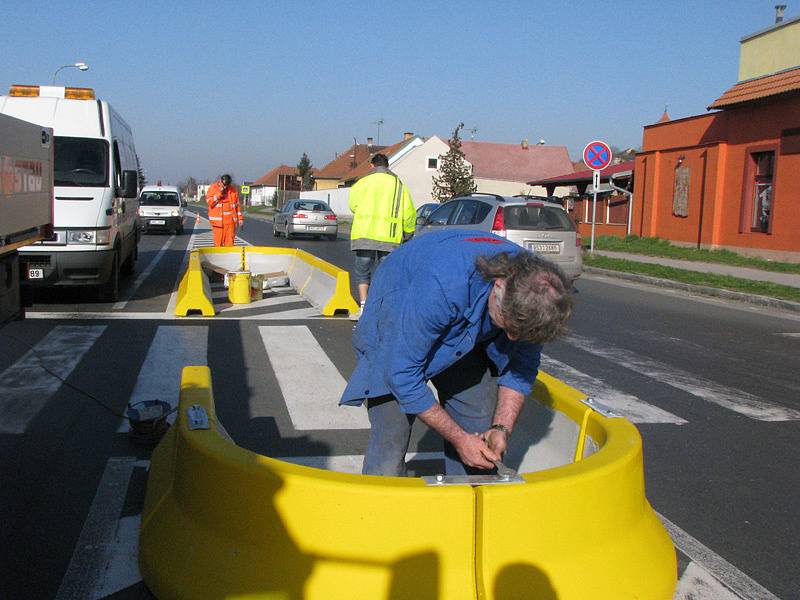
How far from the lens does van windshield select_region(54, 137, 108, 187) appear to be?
1079cm

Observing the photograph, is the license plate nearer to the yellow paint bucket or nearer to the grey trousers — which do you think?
the yellow paint bucket

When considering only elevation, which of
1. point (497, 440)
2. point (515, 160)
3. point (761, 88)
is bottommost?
point (497, 440)

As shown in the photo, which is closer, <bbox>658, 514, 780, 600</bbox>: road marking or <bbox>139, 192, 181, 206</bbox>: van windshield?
<bbox>658, 514, 780, 600</bbox>: road marking

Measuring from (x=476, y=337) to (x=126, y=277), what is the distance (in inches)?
500

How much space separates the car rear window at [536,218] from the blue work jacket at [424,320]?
35.3 ft

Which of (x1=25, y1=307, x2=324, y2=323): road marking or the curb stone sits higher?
the curb stone

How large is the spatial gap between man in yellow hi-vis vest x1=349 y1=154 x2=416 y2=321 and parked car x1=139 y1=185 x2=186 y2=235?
22.8m

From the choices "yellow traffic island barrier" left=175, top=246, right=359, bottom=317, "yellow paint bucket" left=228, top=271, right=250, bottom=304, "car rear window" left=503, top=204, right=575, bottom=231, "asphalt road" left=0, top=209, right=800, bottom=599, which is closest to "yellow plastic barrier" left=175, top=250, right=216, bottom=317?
"yellow traffic island barrier" left=175, top=246, right=359, bottom=317

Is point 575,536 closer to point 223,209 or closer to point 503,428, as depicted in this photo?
point 503,428

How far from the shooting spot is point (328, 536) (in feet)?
8.31

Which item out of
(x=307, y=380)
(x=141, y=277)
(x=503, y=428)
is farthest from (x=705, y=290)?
(x=503, y=428)

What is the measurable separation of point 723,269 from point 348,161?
86.2 meters

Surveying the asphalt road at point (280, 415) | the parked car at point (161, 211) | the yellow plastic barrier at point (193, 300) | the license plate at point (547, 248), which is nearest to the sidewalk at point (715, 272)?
the asphalt road at point (280, 415)

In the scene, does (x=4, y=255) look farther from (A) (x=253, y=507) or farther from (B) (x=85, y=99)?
(B) (x=85, y=99)
